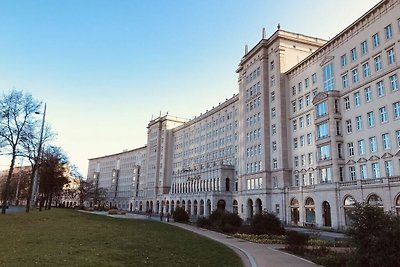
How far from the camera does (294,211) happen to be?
5541cm

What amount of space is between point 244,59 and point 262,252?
61965mm

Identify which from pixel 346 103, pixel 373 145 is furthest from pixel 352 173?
pixel 346 103

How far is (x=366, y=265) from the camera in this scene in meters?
12.2

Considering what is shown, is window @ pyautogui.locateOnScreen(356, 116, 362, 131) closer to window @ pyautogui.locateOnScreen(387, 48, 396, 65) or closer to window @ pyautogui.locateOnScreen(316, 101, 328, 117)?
window @ pyautogui.locateOnScreen(316, 101, 328, 117)

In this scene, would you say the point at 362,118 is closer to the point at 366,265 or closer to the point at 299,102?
the point at 299,102

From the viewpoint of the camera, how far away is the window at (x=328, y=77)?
5084 cm

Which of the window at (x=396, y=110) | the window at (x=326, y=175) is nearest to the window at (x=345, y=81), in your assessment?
the window at (x=396, y=110)

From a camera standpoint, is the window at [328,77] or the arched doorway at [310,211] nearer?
the arched doorway at [310,211]

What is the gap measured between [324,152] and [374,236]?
127ft

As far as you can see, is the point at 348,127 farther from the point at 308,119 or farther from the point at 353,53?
the point at 353,53

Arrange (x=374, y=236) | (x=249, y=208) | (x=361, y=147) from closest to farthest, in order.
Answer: (x=374, y=236)
(x=361, y=147)
(x=249, y=208)

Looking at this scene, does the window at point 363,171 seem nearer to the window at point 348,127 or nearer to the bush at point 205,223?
the window at point 348,127

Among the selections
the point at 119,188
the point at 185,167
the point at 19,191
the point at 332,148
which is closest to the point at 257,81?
the point at 332,148

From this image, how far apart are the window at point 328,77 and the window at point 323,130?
18.5 feet
